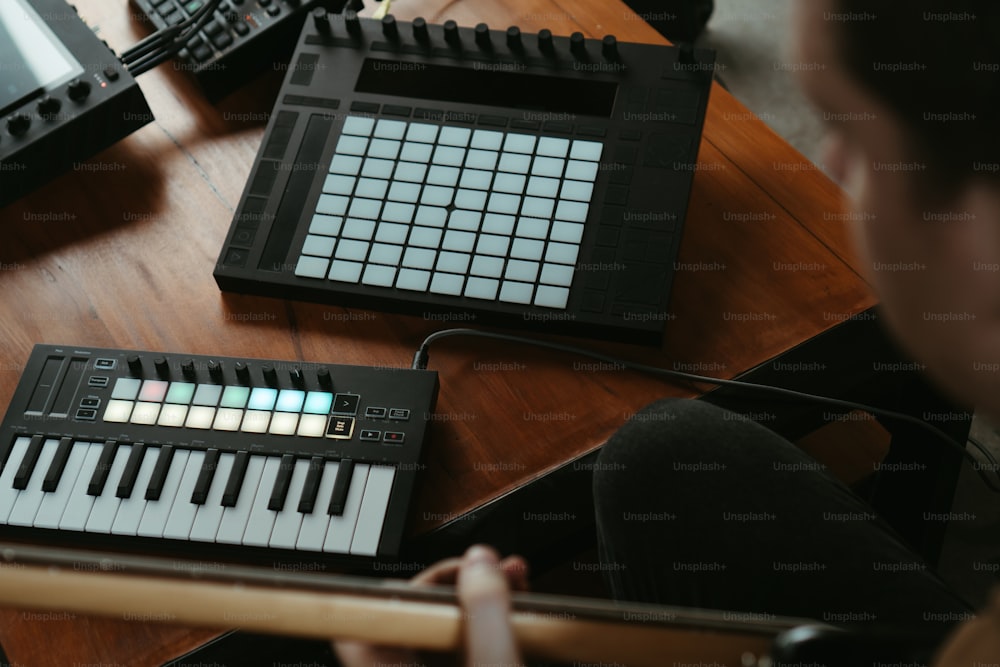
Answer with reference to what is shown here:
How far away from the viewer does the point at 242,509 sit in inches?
31.4

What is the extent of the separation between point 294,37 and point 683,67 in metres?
0.47

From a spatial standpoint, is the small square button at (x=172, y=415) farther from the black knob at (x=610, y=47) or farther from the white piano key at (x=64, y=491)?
the black knob at (x=610, y=47)

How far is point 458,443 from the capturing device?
33.8 inches

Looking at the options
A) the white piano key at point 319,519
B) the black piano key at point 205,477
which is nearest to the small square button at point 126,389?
the black piano key at point 205,477

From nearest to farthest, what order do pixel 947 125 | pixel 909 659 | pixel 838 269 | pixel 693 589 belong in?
pixel 947 125 < pixel 909 659 < pixel 693 589 < pixel 838 269

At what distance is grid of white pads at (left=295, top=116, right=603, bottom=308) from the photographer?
35.0 inches

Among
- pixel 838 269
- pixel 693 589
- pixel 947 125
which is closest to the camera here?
pixel 947 125

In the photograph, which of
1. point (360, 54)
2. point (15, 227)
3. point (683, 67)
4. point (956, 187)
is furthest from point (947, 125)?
point (15, 227)

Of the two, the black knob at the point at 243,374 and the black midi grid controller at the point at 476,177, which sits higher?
the black midi grid controller at the point at 476,177

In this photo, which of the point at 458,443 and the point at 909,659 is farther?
the point at 458,443

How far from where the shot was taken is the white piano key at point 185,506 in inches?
31.1

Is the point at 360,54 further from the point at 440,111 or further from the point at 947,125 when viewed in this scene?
the point at 947,125

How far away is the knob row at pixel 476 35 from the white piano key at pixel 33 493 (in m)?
0.54

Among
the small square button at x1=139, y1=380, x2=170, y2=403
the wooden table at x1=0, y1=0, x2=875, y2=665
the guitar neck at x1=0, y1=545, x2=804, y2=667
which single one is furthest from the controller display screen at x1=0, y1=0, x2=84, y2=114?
the guitar neck at x1=0, y1=545, x2=804, y2=667
